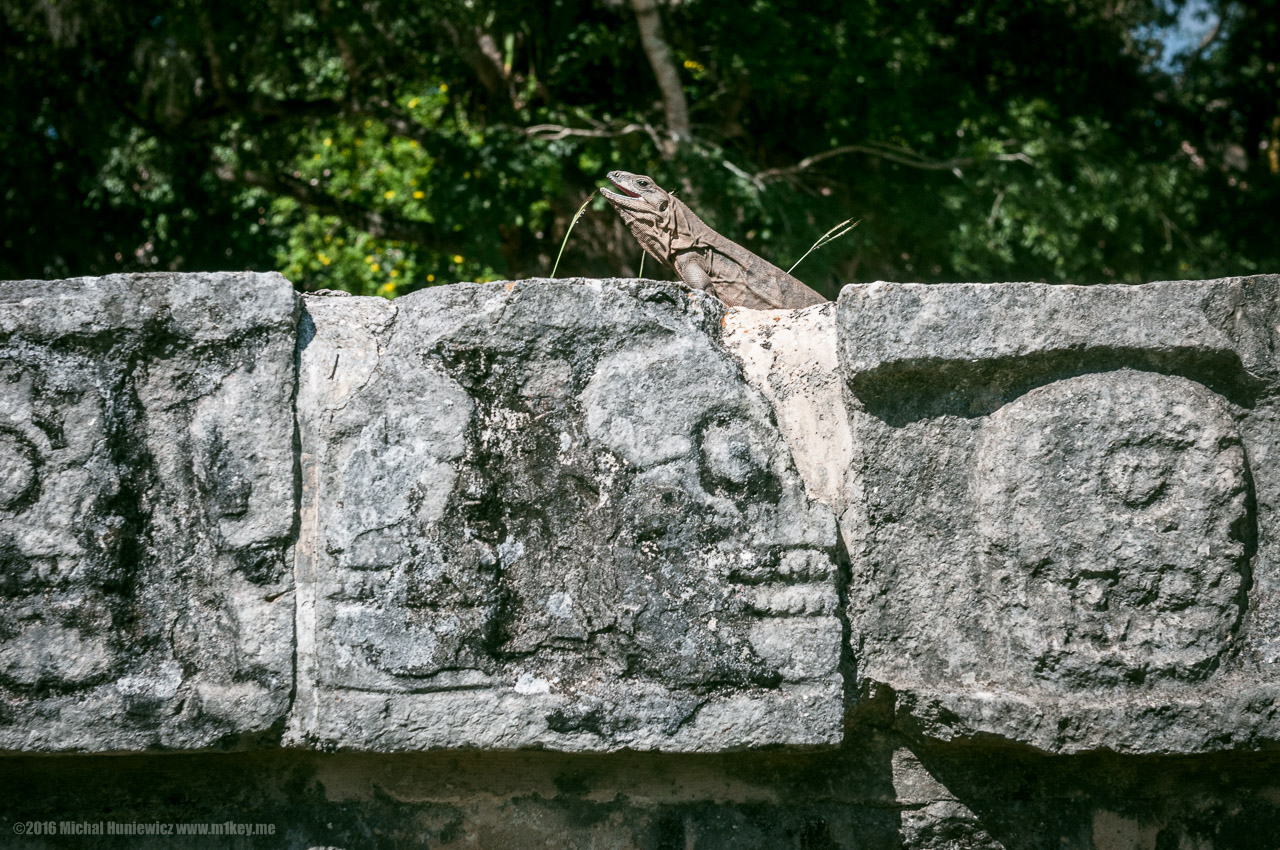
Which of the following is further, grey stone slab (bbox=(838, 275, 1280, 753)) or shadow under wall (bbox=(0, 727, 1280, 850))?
shadow under wall (bbox=(0, 727, 1280, 850))

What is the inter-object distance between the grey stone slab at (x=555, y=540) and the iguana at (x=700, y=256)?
139cm

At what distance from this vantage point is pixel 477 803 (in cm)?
214

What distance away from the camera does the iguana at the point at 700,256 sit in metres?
3.43

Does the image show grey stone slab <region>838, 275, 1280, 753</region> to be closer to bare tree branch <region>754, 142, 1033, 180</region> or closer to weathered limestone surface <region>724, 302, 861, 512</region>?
weathered limestone surface <region>724, 302, 861, 512</region>

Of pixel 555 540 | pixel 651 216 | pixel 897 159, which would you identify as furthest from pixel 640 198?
pixel 897 159

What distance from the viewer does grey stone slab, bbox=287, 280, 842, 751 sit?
6.45 ft

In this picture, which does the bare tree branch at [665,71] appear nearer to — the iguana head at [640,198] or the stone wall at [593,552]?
the iguana head at [640,198]

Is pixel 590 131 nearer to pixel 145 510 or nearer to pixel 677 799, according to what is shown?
pixel 145 510

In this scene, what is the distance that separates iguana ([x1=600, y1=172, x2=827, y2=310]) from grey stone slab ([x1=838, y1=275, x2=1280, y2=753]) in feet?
4.49

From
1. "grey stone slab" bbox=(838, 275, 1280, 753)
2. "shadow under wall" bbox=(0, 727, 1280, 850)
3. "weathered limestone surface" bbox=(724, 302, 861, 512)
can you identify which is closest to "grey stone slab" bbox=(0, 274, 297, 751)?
"shadow under wall" bbox=(0, 727, 1280, 850)

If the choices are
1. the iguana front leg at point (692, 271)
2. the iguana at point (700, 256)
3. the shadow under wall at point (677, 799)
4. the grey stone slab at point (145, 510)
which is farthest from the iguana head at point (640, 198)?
the shadow under wall at point (677, 799)

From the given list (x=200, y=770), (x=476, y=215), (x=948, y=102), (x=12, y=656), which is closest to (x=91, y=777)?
(x=200, y=770)

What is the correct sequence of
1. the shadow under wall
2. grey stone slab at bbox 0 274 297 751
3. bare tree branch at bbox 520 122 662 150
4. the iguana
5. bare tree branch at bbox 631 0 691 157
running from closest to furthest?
grey stone slab at bbox 0 274 297 751 → the shadow under wall → the iguana → bare tree branch at bbox 631 0 691 157 → bare tree branch at bbox 520 122 662 150

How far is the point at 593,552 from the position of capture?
2.03m
